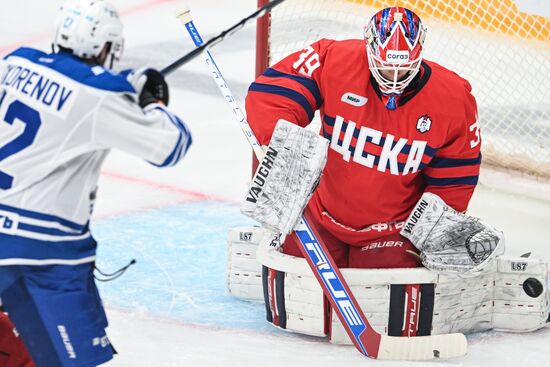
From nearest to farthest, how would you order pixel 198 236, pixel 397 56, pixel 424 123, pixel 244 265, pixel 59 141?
pixel 59 141 < pixel 397 56 < pixel 424 123 < pixel 244 265 < pixel 198 236

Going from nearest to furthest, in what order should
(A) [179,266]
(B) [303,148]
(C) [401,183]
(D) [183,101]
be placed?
(B) [303,148] < (C) [401,183] < (A) [179,266] < (D) [183,101]

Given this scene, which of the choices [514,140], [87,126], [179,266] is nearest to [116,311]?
[179,266]

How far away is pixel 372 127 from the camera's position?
3703 millimetres

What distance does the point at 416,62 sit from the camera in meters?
3.57

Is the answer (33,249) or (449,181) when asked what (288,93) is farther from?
(33,249)

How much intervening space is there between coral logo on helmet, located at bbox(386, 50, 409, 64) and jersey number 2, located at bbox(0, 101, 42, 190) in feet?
3.91

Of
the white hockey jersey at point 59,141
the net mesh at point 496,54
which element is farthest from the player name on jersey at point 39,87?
the net mesh at point 496,54

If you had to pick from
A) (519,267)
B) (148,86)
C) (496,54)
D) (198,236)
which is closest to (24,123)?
(148,86)

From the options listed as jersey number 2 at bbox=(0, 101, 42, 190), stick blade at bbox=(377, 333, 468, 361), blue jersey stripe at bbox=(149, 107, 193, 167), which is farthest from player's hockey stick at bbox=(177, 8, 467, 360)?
jersey number 2 at bbox=(0, 101, 42, 190)

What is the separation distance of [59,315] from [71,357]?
0.32 feet

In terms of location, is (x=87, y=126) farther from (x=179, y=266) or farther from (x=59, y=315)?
(x=179, y=266)

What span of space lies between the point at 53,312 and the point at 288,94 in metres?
1.20

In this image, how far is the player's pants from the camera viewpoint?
2771 mm

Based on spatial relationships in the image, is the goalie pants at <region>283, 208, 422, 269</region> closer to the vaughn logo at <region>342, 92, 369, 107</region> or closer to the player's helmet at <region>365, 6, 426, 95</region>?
the vaughn logo at <region>342, 92, 369, 107</region>
